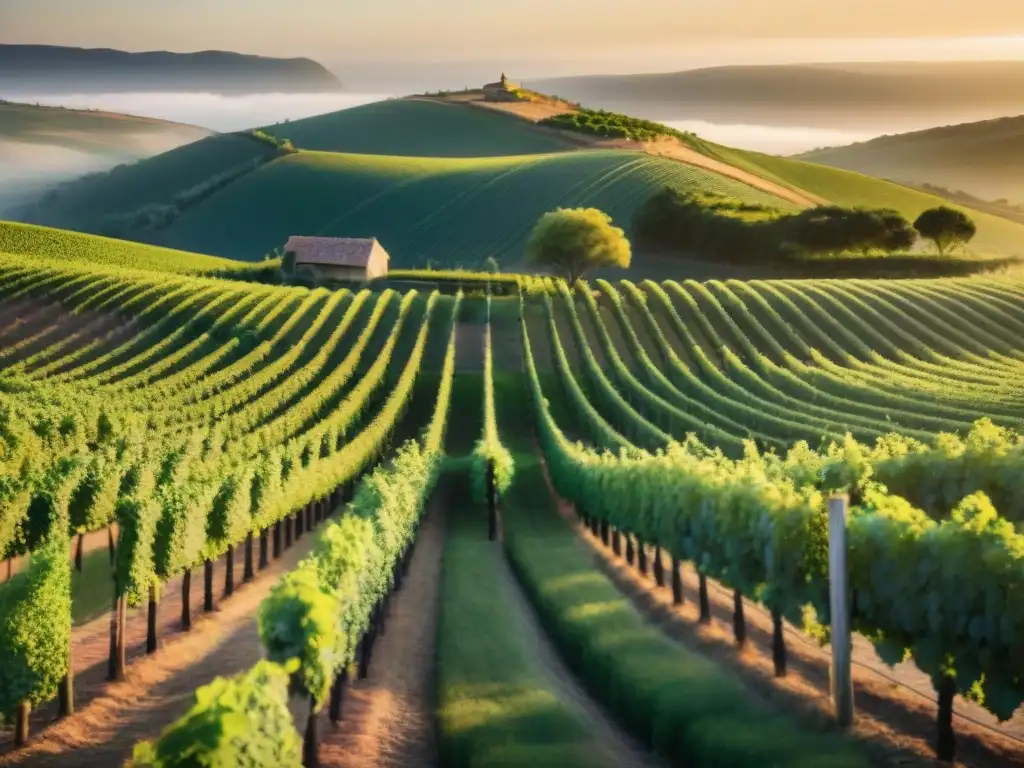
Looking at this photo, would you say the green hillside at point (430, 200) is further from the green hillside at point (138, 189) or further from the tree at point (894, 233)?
the tree at point (894, 233)

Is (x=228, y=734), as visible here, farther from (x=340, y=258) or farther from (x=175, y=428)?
(x=340, y=258)

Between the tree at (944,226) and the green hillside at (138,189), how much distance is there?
11099cm

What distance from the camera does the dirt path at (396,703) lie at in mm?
20469

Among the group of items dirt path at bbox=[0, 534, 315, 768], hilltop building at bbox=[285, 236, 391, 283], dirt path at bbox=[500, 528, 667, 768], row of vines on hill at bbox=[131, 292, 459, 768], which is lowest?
dirt path at bbox=[0, 534, 315, 768]

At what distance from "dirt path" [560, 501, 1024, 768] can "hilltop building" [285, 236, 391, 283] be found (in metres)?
82.2

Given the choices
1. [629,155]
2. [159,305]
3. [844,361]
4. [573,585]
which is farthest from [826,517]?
[629,155]

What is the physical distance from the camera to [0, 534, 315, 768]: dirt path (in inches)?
845

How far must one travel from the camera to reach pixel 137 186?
192m

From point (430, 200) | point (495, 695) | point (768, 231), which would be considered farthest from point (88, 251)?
point (495, 695)

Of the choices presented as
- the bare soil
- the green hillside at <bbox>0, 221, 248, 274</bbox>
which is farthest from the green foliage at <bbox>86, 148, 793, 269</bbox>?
the green hillside at <bbox>0, 221, 248, 274</bbox>

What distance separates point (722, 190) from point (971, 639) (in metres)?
144

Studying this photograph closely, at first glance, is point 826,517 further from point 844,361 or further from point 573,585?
point 844,361

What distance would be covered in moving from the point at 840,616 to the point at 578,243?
315 feet

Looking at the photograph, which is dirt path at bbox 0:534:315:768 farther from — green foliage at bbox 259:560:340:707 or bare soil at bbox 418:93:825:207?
bare soil at bbox 418:93:825:207
